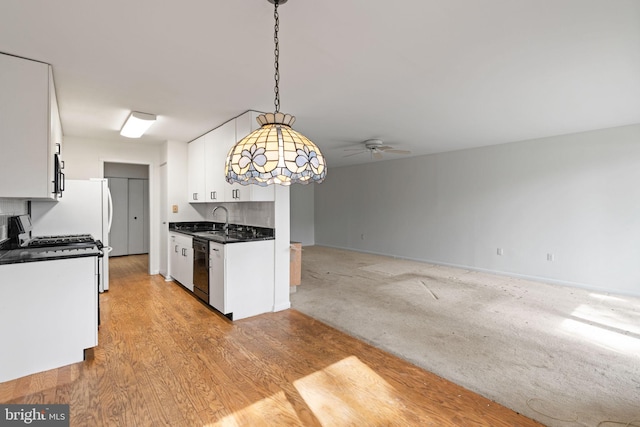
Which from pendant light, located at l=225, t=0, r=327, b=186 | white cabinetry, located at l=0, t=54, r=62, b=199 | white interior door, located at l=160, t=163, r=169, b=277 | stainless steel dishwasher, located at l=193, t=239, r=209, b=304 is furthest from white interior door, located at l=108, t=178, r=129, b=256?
pendant light, located at l=225, t=0, r=327, b=186

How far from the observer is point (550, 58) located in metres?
2.43

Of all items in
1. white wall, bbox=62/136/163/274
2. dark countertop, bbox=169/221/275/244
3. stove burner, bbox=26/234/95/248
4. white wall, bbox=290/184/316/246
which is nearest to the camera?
stove burner, bbox=26/234/95/248

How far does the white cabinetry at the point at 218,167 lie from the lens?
12.1 ft

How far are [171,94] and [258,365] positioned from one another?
108 inches

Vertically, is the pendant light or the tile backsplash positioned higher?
the pendant light

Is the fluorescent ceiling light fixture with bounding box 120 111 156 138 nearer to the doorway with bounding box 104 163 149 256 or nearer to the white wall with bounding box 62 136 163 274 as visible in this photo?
the white wall with bounding box 62 136 163 274

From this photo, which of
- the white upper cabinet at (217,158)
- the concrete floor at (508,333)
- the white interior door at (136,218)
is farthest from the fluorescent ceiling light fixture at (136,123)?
the white interior door at (136,218)

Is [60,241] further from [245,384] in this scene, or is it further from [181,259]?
[245,384]

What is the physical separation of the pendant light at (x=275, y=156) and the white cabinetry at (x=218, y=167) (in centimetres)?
195

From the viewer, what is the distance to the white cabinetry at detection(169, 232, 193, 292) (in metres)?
4.38

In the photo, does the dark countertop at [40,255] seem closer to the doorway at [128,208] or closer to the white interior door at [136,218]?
the doorway at [128,208]

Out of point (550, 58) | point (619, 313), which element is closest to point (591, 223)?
point (619, 313)

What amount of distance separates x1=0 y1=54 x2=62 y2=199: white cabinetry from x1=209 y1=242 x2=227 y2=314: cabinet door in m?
1.61

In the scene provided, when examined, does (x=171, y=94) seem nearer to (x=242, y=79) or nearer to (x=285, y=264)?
(x=242, y=79)
